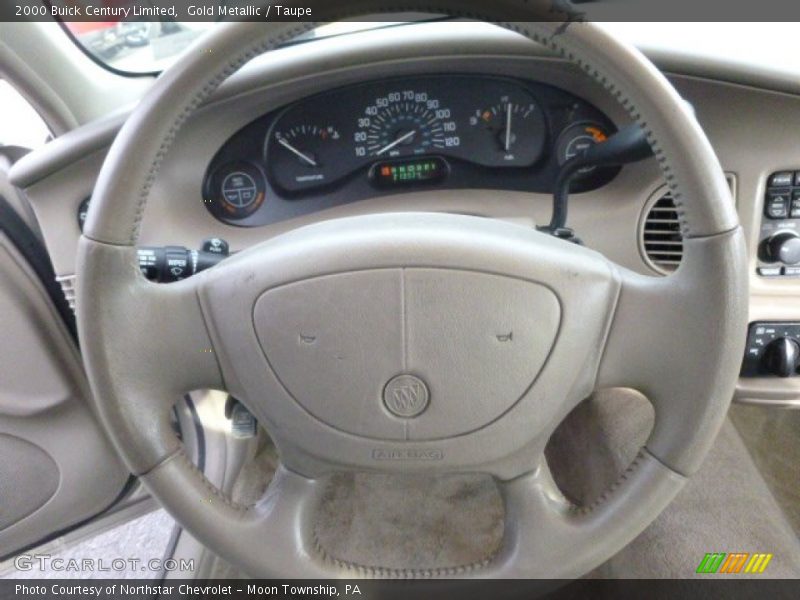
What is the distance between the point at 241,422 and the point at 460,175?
1.69 feet

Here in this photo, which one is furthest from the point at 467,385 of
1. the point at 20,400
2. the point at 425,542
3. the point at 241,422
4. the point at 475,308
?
the point at 20,400

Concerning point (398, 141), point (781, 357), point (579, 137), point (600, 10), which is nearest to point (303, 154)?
point (398, 141)

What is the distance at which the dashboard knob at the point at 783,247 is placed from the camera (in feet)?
A: 3.43

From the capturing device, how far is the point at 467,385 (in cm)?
73

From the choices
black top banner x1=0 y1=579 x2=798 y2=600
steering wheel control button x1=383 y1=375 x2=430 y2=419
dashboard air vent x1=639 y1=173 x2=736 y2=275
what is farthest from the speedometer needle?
black top banner x1=0 y1=579 x2=798 y2=600

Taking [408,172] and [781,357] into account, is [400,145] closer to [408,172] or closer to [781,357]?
[408,172]

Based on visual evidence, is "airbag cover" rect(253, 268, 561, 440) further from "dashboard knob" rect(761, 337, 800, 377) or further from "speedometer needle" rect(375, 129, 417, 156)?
"dashboard knob" rect(761, 337, 800, 377)

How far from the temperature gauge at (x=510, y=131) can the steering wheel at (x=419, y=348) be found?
0.39 m

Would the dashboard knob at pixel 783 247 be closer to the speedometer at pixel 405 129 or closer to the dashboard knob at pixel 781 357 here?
the dashboard knob at pixel 781 357

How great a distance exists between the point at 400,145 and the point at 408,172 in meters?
0.04

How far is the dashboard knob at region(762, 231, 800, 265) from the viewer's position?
1045mm

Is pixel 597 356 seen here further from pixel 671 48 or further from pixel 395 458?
pixel 671 48

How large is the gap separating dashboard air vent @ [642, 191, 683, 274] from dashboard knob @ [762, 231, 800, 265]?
0.13 metres

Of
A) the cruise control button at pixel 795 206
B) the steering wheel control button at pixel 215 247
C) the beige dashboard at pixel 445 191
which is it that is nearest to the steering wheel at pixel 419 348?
the steering wheel control button at pixel 215 247
